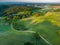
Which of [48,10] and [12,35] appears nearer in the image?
[12,35]

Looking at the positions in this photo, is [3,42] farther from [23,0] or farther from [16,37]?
[23,0]

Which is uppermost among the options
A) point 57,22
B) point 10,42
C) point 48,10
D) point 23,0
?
point 23,0

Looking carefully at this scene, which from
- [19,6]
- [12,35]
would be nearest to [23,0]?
[19,6]

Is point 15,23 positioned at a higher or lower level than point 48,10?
lower

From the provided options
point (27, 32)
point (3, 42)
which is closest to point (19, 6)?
point (27, 32)

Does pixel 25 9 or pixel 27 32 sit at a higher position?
pixel 25 9

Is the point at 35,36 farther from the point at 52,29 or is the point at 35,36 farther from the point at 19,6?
the point at 19,6

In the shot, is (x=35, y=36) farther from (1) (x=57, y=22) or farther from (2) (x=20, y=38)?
(1) (x=57, y=22)

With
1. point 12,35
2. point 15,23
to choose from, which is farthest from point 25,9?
point 12,35

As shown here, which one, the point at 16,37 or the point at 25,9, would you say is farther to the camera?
the point at 25,9
